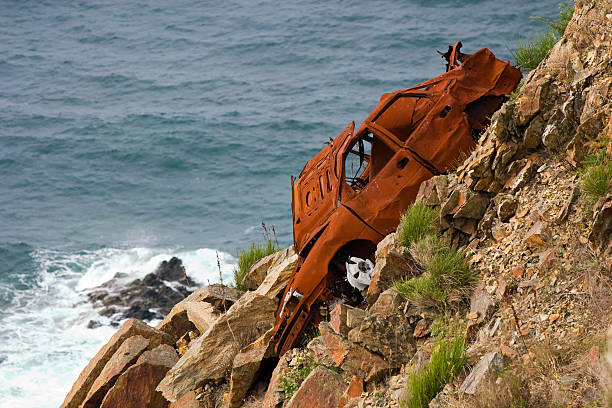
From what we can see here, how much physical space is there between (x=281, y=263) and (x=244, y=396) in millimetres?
2321

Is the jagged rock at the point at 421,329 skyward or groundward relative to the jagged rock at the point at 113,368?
skyward

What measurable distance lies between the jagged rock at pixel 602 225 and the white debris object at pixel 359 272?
8.91ft

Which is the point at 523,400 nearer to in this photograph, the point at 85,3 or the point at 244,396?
the point at 244,396

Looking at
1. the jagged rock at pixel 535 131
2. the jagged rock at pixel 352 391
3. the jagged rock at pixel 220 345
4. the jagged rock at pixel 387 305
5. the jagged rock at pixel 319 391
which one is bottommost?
the jagged rock at pixel 220 345

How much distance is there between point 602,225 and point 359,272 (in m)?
2.90

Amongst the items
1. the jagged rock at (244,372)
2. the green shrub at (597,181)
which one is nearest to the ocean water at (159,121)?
the jagged rock at (244,372)

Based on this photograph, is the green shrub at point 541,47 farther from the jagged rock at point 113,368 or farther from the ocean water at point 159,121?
the ocean water at point 159,121

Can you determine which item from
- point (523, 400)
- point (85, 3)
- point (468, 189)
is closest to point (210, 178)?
point (468, 189)

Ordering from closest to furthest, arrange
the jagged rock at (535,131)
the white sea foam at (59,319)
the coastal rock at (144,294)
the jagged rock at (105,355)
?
the jagged rock at (535,131), the jagged rock at (105,355), the white sea foam at (59,319), the coastal rock at (144,294)

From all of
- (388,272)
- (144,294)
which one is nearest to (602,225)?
(388,272)

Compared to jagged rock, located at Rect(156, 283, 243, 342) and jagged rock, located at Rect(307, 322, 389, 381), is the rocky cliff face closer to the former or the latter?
jagged rock, located at Rect(307, 322, 389, 381)

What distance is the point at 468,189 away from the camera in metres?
7.59

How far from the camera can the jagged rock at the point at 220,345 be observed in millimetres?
8961

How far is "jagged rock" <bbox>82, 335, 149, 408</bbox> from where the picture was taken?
9.92 m
